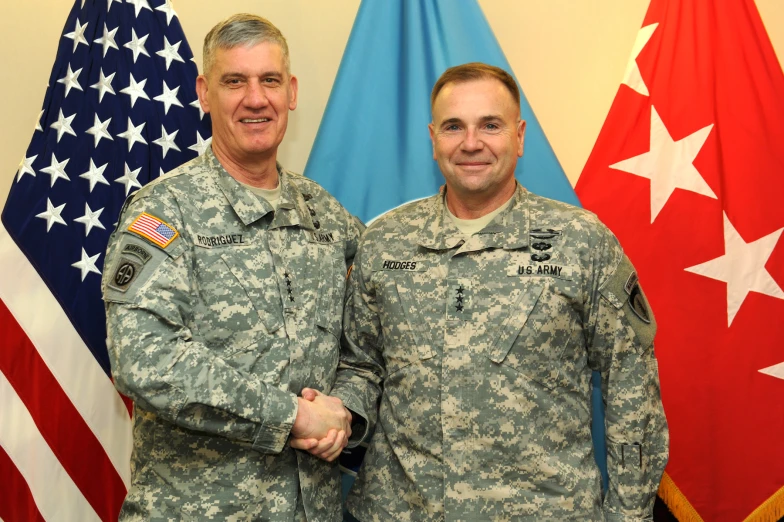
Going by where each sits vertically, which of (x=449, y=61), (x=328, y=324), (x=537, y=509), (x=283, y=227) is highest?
(x=449, y=61)

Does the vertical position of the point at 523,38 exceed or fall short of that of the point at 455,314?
it exceeds it

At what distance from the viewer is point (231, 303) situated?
1970mm

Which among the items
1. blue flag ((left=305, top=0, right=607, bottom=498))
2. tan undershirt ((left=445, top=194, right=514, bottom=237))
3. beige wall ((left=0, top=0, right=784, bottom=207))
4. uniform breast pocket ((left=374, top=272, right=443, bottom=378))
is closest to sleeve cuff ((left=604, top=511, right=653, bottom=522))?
uniform breast pocket ((left=374, top=272, right=443, bottom=378))

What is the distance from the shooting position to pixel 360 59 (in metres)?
2.79

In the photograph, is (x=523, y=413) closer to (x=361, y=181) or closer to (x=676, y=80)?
(x=361, y=181)

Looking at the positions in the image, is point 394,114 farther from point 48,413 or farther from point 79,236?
point 48,413

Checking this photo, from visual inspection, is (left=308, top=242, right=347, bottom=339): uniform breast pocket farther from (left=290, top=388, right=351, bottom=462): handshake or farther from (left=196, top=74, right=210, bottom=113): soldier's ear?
(left=196, top=74, right=210, bottom=113): soldier's ear

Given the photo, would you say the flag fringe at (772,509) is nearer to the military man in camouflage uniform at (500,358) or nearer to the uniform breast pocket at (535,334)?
the military man in camouflage uniform at (500,358)

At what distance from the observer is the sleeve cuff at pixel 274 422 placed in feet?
6.09

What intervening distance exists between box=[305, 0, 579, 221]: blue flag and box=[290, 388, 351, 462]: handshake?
894 millimetres

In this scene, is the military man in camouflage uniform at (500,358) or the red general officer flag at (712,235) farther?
the red general officer flag at (712,235)

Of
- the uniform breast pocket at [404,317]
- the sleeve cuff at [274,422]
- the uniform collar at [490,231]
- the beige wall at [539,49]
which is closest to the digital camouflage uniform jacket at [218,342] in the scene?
the sleeve cuff at [274,422]

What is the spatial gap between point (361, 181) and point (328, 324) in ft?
2.53

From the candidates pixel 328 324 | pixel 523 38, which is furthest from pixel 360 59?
pixel 328 324
